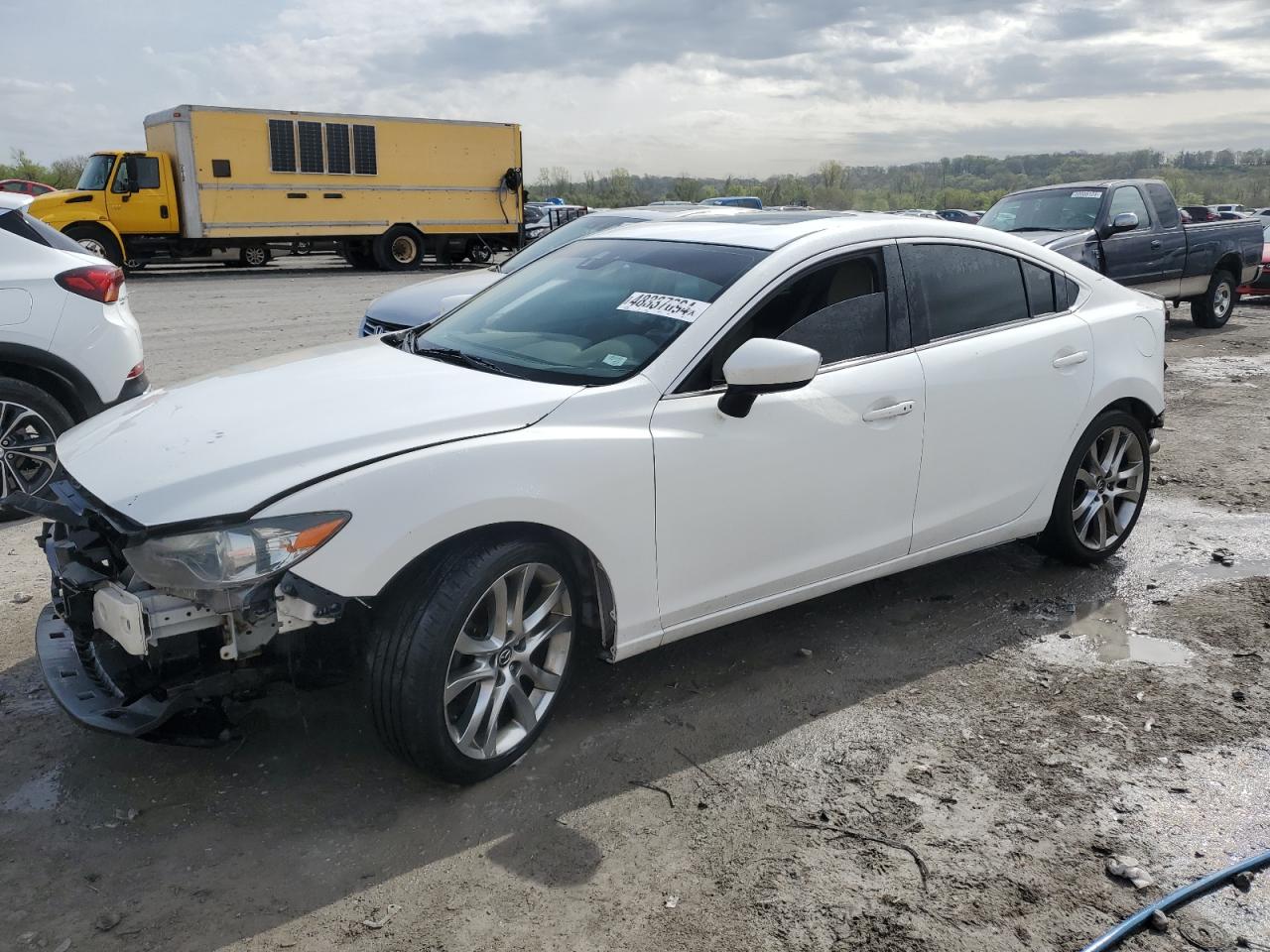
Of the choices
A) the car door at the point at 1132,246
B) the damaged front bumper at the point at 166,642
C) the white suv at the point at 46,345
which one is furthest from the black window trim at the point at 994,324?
the car door at the point at 1132,246

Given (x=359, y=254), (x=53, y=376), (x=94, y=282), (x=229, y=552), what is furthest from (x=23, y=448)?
(x=359, y=254)

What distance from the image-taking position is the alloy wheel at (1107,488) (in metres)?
4.93

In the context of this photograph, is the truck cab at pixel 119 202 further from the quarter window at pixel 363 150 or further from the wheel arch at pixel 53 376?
the wheel arch at pixel 53 376

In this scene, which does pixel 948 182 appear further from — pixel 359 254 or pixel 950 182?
pixel 359 254

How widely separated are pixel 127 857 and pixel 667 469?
1.88 metres

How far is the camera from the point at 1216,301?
14125 millimetres

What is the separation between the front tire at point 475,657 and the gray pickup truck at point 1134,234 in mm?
8931

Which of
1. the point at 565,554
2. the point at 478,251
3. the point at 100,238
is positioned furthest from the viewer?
the point at 478,251

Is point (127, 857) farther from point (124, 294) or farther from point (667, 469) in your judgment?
point (124, 294)

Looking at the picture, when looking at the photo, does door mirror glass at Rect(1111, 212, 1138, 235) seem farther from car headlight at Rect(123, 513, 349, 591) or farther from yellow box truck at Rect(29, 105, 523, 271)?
yellow box truck at Rect(29, 105, 523, 271)

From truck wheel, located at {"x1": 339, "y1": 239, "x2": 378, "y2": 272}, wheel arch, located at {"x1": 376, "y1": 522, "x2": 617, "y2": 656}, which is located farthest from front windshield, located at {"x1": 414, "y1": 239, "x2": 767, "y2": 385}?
truck wheel, located at {"x1": 339, "y1": 239, "x2": 378, "y2": 272}

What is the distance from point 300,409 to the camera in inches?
130

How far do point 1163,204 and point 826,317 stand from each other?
1066cm

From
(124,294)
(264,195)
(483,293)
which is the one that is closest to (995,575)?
(483,293)
